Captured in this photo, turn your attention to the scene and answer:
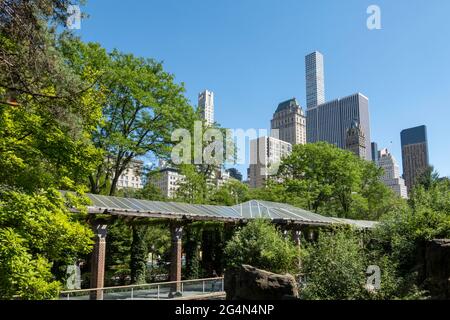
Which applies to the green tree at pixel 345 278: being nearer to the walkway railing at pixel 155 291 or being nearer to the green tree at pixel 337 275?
the green tree at pixel 337 275

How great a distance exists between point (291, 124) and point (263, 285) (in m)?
151

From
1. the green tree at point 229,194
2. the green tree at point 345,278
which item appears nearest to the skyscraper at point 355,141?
the green tree at point 229,194

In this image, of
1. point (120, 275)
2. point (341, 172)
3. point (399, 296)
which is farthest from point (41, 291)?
point (341, 172)

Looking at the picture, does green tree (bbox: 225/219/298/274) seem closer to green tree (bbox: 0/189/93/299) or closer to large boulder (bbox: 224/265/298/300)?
large boulder (bbox: 224/265/298/300)

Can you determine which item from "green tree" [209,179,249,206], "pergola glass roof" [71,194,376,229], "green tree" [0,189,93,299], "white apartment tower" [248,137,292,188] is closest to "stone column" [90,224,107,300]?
"pergola glass roof" [71,194,376,229]

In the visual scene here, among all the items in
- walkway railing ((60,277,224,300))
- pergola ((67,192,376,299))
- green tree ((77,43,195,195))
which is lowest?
walkway railing ((60,277,224,300))

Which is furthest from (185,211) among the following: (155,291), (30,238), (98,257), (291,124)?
(291,124)

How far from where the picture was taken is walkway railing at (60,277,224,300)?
53.5ft

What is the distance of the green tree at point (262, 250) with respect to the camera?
59.5ft

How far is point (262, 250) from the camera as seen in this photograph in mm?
18391

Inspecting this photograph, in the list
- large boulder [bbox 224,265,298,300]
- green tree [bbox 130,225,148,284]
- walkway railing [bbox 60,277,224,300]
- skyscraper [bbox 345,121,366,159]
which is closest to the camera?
large boulder [bbox 224,265,298,300]

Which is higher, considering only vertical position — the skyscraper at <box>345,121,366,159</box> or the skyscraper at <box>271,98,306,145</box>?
the skyscraper at <box>271,98,306,145</box>

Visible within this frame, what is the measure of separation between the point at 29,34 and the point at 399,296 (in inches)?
443

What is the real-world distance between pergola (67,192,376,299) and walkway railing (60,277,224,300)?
0.28m
